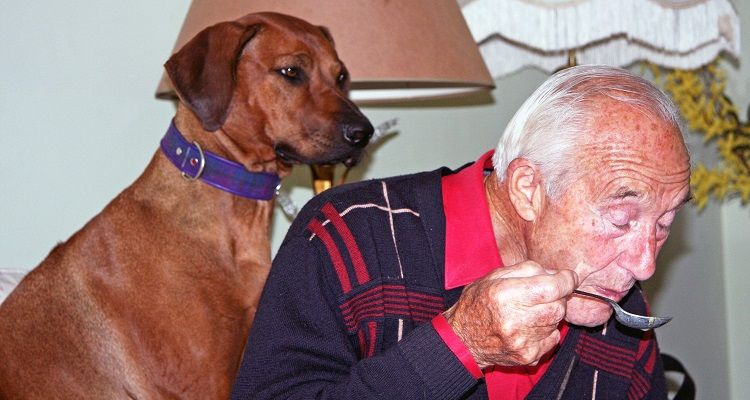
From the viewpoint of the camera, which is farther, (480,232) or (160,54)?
(160,54)

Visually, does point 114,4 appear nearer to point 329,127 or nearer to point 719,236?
point 329,127

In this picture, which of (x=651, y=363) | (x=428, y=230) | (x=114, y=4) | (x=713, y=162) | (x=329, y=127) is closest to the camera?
(x=428, y=230)

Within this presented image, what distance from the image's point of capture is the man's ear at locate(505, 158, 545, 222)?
131 cm

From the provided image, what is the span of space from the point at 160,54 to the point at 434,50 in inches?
26.3

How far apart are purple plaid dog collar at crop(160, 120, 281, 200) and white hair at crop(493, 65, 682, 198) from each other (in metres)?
0.56

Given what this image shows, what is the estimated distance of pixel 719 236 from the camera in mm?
3535

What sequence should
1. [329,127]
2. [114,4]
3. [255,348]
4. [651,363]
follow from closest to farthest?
[255,348], [651,363], [329,127], [114,4]

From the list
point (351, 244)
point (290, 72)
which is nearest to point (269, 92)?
point (290, 72)

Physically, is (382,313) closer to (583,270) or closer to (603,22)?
(583,270)

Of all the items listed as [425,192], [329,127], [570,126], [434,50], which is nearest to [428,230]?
[425,192]

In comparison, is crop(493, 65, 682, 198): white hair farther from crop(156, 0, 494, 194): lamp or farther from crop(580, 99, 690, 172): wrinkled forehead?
crop(156, 0, 494, 194): lamp

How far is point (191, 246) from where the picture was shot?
1646mm

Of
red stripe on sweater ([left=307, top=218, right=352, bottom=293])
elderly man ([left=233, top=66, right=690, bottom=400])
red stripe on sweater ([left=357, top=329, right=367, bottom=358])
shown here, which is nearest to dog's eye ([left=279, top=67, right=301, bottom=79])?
elderly man ([left=233, top=66, right=690, bottom=400])

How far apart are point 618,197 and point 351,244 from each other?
348mm
